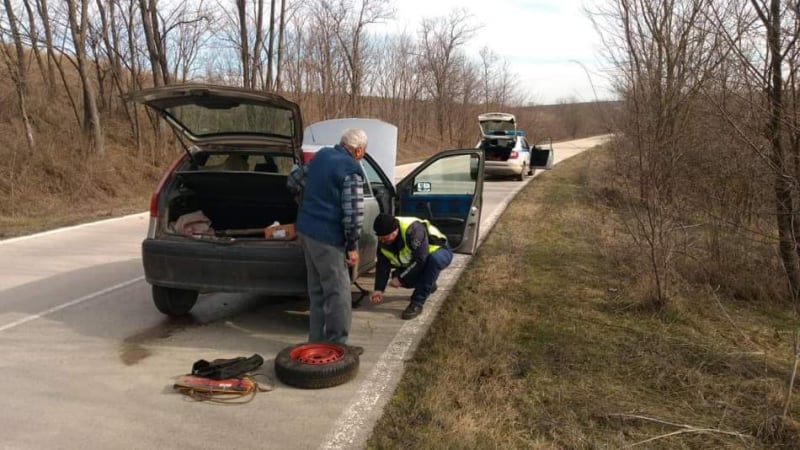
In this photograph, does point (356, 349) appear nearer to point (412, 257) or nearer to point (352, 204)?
point (352, 204)

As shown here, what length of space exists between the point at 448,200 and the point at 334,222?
2988 mm

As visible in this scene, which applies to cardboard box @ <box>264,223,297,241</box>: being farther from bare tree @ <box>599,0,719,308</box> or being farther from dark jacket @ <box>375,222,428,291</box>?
bare tree @ <box>599,0,719,308</box>

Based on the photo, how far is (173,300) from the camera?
554 cm

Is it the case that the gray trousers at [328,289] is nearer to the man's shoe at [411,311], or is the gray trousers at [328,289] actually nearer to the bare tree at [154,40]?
the man's shoe at [411,311]

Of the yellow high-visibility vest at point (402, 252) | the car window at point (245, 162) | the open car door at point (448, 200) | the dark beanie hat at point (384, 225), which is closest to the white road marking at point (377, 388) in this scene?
the yellow high-visibility vest at point (402, 252)


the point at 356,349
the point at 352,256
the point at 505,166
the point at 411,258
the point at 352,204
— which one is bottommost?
the point at 356,349

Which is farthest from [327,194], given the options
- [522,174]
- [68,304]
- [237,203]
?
[522,174]

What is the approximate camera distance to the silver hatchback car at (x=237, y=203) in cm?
492

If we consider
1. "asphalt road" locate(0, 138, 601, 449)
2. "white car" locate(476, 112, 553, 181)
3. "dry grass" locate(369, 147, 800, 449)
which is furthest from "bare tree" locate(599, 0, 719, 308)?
"white car" locate(476, 112, 553, 181)

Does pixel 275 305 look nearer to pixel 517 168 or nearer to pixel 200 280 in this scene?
pixel 200 280

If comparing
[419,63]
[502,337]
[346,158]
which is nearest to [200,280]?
[346,158]

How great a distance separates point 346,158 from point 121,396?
2.25 m

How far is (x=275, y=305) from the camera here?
6.11 meters

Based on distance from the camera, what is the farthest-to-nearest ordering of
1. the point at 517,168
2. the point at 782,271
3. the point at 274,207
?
the point at 517,168, the point at 274,207, the point at 782,271
